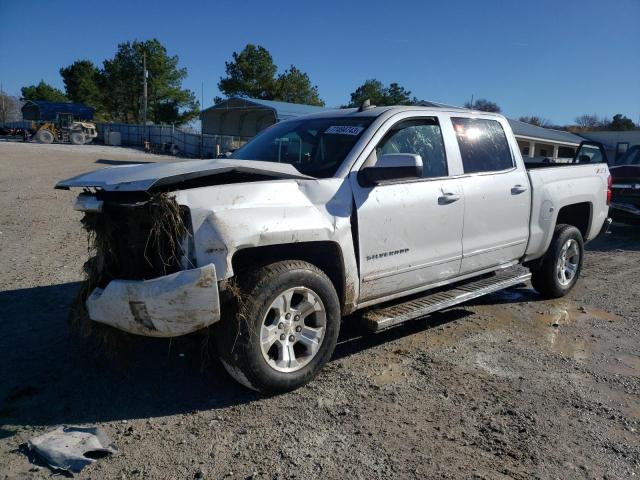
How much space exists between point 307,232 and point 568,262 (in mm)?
4059

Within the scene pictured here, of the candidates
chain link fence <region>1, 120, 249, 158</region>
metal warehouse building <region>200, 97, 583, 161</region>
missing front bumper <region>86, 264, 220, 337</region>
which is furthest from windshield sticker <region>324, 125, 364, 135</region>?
metal warehouse building <region>200, 97, 583, 161</region>

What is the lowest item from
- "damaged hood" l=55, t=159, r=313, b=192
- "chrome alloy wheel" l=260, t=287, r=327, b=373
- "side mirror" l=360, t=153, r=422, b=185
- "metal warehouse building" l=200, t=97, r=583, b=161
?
"chrome alloy wheel" l=260, t=287, r=327, b=373

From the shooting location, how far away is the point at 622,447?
10.0 ft

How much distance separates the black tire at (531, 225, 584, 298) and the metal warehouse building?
27.7 metres

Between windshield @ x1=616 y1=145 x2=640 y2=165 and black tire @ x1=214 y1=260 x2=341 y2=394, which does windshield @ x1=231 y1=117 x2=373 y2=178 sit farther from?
windshield @ x1=616 y1=145 x2=640 y2=165

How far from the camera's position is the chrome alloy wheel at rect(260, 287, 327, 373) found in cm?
341

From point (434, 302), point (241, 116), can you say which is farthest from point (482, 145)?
point (241, 116)

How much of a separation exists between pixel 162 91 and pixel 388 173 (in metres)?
68.5

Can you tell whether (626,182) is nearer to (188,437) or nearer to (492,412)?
(492,412)

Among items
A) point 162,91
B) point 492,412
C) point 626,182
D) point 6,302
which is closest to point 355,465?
point 492,412

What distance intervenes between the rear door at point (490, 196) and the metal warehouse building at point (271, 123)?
92.2 feet

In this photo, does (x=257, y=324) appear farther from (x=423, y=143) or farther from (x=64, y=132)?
(x=64, y=132)

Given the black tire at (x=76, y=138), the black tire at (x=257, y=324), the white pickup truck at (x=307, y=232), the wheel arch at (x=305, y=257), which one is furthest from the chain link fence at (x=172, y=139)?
the black tire at (x=257, y=324)

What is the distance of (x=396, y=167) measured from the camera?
369 cm
